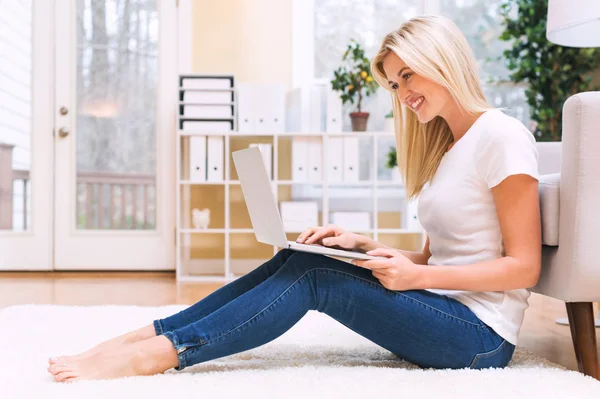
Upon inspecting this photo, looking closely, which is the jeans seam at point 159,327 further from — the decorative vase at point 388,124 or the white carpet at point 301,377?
the decorative vase at point 388,124

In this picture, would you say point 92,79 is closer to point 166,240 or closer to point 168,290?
point 166,240

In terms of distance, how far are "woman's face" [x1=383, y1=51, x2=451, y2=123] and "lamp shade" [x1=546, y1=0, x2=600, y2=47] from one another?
1.31 metres

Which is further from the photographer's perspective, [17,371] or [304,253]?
[17,371]

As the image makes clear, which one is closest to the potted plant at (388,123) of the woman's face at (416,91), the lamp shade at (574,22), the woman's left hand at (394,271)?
the lamp shade at (574,22)

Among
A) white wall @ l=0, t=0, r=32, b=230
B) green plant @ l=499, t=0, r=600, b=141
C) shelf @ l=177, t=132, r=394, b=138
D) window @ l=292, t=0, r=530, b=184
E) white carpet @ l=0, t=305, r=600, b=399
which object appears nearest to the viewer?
white carpet @ l=0, t=305, r=600, b=399

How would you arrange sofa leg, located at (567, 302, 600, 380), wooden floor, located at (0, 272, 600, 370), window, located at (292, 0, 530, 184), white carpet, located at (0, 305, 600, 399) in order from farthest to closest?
window, located at (292, 0, 530, 184)
wooden floor, located at (0, 272, 600, 370)
sofa leg, located at (567, 302, 600, 380)
white carpet, located at (0, 305, 600, 399)

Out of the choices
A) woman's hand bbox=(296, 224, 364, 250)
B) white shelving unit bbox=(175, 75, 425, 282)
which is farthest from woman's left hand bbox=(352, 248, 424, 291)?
white shelving unit bbox=(175, 75, 425, 282)

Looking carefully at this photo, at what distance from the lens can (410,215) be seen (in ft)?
13.2

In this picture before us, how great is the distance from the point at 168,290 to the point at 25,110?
5.29 feet

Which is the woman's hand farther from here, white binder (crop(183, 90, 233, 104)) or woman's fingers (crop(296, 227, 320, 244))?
white binder (crop(183, 90, 233, 104))

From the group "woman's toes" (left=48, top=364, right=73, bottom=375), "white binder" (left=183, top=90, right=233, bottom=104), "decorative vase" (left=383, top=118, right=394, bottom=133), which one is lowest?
"woman's toes" (left=48, top=364, right=73, bottom=375)

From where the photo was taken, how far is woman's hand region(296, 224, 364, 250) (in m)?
1.54

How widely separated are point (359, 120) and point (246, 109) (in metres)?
0.67

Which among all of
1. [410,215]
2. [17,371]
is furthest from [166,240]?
[17,371]
